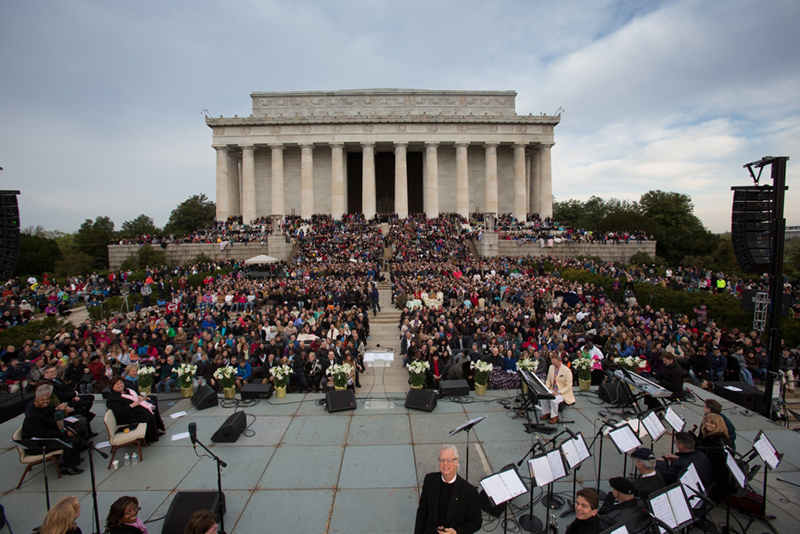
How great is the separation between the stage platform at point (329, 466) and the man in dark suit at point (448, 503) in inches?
69.6

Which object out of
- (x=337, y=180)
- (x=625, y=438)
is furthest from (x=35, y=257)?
(x=625, y=438)

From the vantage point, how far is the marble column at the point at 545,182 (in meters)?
48.7

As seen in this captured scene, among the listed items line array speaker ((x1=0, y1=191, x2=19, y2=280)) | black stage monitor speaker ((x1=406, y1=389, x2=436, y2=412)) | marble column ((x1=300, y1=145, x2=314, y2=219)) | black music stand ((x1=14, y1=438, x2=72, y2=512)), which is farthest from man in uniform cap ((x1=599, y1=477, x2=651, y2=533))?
marble column ((x1=300, y1=145, x2=314, y2=219))

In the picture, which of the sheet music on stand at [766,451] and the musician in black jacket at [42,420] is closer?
the sheet music on stand at [766,451]

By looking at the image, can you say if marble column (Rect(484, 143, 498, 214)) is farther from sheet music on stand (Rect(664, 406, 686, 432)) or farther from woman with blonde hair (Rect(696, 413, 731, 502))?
woman with blonde hair (Rect(696, 413, 731, 502))

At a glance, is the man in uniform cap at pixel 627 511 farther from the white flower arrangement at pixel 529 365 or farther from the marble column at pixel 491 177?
the marble column at pixel 491 177

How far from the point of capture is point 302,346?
12.4m

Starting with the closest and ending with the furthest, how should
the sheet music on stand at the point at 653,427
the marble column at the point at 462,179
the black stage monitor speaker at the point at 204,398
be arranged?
1. the sheet music on stand at the point at 653,427
2. the black stage monitor speaker at the point at 204,398
3. the marble column at the point at 462,179

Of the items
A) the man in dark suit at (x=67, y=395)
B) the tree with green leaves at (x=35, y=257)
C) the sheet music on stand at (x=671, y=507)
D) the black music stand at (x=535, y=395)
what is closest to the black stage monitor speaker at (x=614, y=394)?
the black music stand at (x=535, y=395)

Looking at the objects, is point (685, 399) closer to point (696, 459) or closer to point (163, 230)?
point (696, 459)

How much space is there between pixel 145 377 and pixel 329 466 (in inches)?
254

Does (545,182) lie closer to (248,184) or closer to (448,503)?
(248,184)

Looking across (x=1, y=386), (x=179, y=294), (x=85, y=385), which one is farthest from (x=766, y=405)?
(x=179, y=294)

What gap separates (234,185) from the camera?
50375 mm
